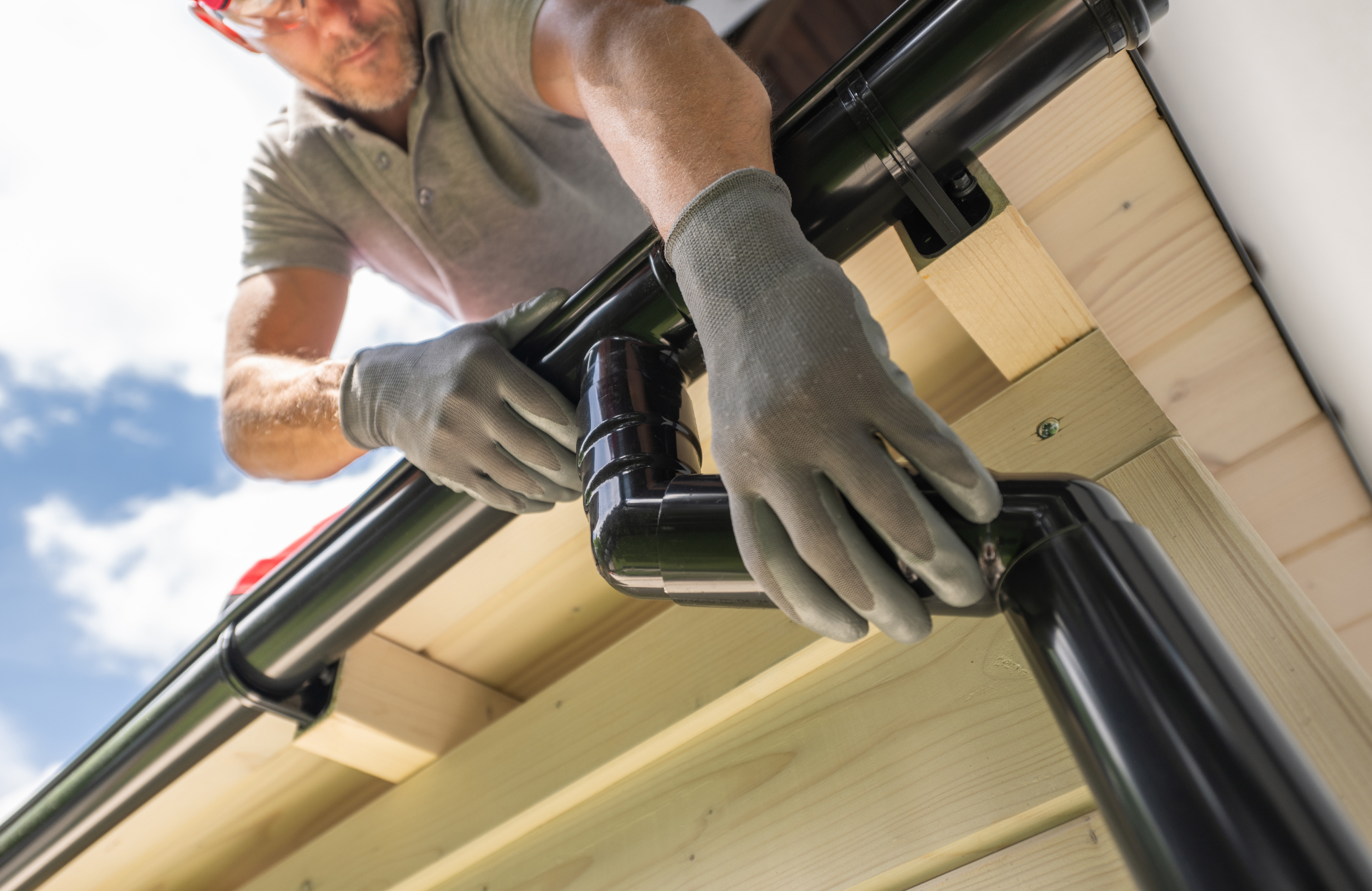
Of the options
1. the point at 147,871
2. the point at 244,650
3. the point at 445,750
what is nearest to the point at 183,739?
the point at 244,650

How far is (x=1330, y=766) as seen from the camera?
509 mm

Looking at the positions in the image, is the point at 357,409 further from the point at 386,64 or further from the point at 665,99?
the point at 386,64

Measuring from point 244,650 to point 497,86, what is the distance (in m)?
0.84

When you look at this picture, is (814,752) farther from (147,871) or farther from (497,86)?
(147,871)

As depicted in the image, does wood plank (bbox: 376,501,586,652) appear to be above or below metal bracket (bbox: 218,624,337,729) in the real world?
above

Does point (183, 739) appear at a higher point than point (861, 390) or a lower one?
higher

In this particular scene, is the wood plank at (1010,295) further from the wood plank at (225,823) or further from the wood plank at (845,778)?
the wood plank at (225,823)

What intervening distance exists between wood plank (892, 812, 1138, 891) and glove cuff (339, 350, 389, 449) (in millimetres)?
668

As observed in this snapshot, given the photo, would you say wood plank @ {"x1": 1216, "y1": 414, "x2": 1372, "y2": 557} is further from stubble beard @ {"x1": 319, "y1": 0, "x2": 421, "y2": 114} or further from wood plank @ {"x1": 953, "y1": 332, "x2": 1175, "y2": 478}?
stubble beard @ {"x1": 319, "y1": 0, "x2": 421, "y2": 114}

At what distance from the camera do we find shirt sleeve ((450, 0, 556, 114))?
101 centimetres

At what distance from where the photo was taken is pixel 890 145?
596 mm

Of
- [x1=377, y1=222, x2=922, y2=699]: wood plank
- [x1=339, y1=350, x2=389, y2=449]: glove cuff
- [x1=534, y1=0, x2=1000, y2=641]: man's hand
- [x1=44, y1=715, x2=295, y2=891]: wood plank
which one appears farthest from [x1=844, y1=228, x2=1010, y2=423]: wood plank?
[x1=44, y1=715, x2=295, y2=891]: wood plank

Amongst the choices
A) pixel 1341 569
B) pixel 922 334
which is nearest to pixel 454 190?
pixel 922 334

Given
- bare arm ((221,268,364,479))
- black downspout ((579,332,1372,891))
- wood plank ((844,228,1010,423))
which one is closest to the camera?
black downspout ((579,332,1372,891))
